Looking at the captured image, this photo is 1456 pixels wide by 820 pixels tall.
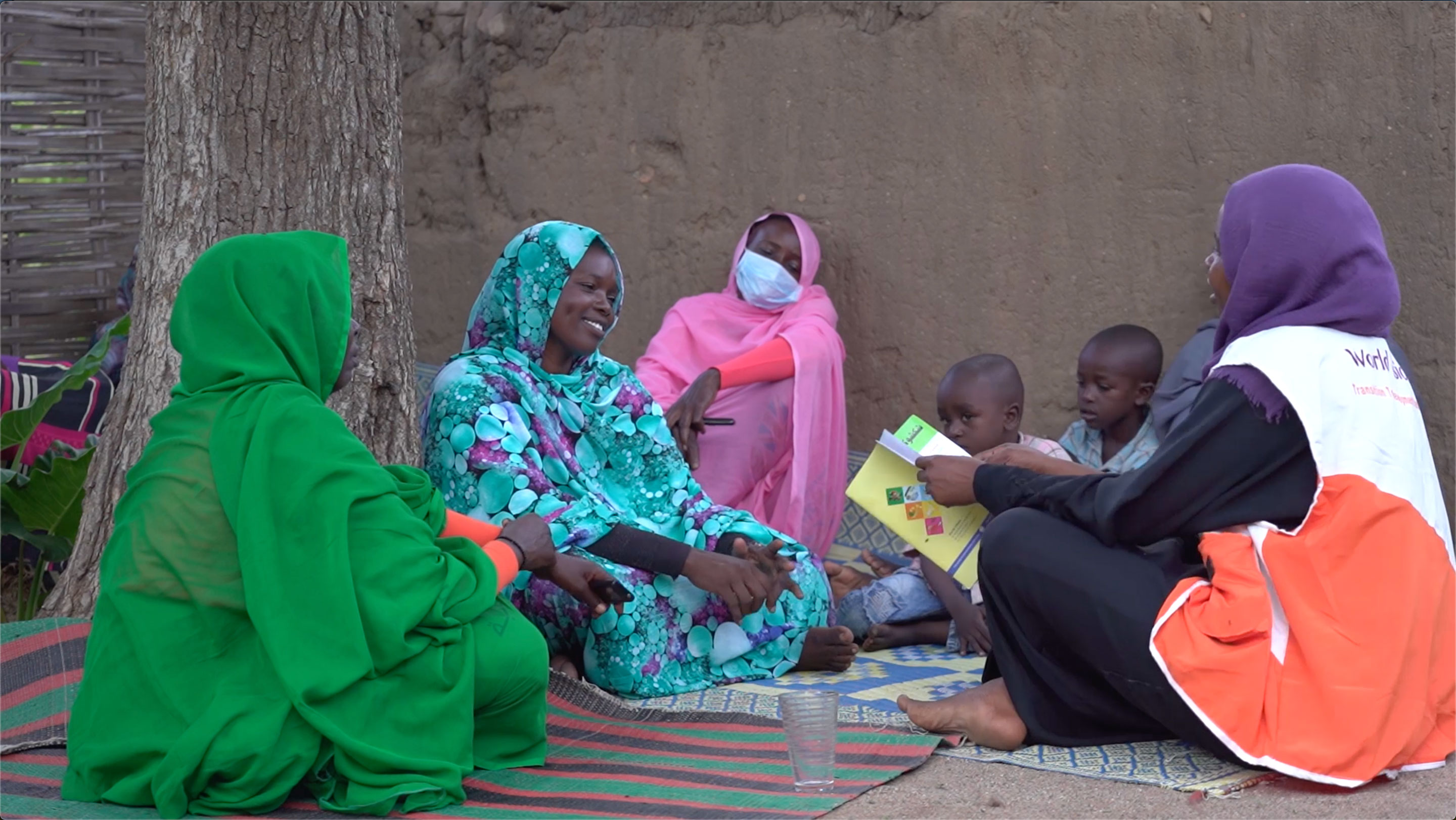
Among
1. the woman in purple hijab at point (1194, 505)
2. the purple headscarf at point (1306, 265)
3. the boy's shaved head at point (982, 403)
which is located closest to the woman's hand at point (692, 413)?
the boy's shaved head at point (982, 403)

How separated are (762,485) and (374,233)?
6.20 feet

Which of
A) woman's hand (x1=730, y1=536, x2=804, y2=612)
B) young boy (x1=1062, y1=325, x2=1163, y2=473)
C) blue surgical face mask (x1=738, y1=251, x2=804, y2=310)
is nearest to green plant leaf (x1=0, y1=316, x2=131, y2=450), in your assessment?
woman's hand (x1=730, y1=536, x2=804, y2=612)

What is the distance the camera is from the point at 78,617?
13.4 ft

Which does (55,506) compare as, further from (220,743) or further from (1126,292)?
(1126,292)

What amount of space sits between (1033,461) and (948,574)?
816 millimetres

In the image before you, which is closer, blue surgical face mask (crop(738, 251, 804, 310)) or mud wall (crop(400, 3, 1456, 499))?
mud wall (crop(400, 3, 1456, 499))

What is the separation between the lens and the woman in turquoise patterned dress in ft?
12.8

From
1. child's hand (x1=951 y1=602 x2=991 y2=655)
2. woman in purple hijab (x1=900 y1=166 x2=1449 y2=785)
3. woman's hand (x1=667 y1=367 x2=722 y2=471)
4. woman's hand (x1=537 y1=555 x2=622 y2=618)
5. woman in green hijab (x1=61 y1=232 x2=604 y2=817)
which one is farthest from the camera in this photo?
woman's hand (x1=667 y1=367 x2=722 y2=471)

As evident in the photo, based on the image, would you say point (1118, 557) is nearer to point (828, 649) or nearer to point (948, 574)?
point (828, 649)

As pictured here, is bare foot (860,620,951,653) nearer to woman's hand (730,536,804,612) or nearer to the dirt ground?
woman's hand (730,536,804,612)

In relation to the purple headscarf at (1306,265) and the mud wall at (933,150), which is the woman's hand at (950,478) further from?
the mud wall at (933,150)

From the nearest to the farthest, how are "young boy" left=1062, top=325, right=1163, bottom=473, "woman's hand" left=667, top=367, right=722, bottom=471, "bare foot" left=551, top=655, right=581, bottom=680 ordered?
"bare foot" left=551, top=655, right=581, bottom=680
"young boy" left=1062, top=325, right=1163, bottom=473
"woman's hand" left=667, top=367, right=722, bottom=471

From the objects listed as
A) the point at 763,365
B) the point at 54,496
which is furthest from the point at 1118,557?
the point at 54,496

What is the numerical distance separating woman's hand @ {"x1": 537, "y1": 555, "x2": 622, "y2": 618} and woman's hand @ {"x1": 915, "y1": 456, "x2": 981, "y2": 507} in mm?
839
